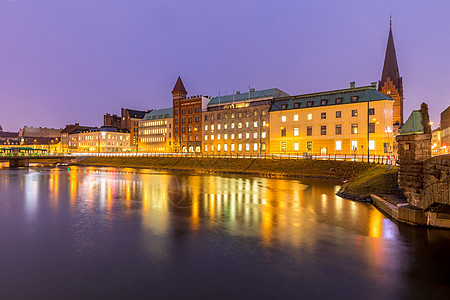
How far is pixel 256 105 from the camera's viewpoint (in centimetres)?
7888

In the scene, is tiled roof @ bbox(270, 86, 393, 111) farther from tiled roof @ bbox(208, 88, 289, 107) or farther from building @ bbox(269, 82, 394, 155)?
tiled roof @ bbox(208, 88, 289, 107)

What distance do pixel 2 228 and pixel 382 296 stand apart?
20587 millimetres

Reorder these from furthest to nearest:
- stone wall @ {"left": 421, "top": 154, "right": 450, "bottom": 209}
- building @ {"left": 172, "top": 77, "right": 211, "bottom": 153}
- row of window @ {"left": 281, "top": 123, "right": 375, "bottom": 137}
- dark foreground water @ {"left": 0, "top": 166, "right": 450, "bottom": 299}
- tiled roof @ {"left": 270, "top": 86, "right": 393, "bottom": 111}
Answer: building @ {"left": 172, "top": 77, "right": 211, "bottom": 153} < tiled roof @ {"left": 270, "top": 86, "right": 393, "bottom": 111} < row of window @ {"left": 281, "top": 123, "right": 375, "bottom": 137} < stone wall @ {"left": 421, "top": 154, "right": 450, "bottom": 209} < dark foreground water @ {"left": 0, "top": 166, "right": 450, "bottom": 299}

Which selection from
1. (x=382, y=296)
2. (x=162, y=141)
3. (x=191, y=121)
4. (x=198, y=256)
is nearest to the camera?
(x=382, y=296)

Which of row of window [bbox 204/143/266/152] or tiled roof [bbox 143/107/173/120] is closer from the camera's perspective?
row of window [bbox 204/143/266/152]

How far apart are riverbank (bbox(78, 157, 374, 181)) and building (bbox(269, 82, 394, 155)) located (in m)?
17.2

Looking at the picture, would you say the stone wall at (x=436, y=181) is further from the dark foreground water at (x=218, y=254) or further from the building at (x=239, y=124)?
the building at (x=239, y=124)

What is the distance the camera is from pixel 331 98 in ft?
221

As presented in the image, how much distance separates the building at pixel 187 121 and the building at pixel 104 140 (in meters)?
34.8

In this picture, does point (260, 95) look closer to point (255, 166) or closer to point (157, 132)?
point (255, 166)

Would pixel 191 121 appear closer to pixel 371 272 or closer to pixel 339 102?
pixel 339 102

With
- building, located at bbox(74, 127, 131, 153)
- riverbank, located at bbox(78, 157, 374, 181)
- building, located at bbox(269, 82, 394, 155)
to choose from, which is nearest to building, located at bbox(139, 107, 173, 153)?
building, located at bbox(74, 127, 131, 153)

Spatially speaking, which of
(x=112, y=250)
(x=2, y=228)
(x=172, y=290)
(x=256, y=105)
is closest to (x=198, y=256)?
(x=172, y=290)

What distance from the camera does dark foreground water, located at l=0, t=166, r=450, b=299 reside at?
9.29m
